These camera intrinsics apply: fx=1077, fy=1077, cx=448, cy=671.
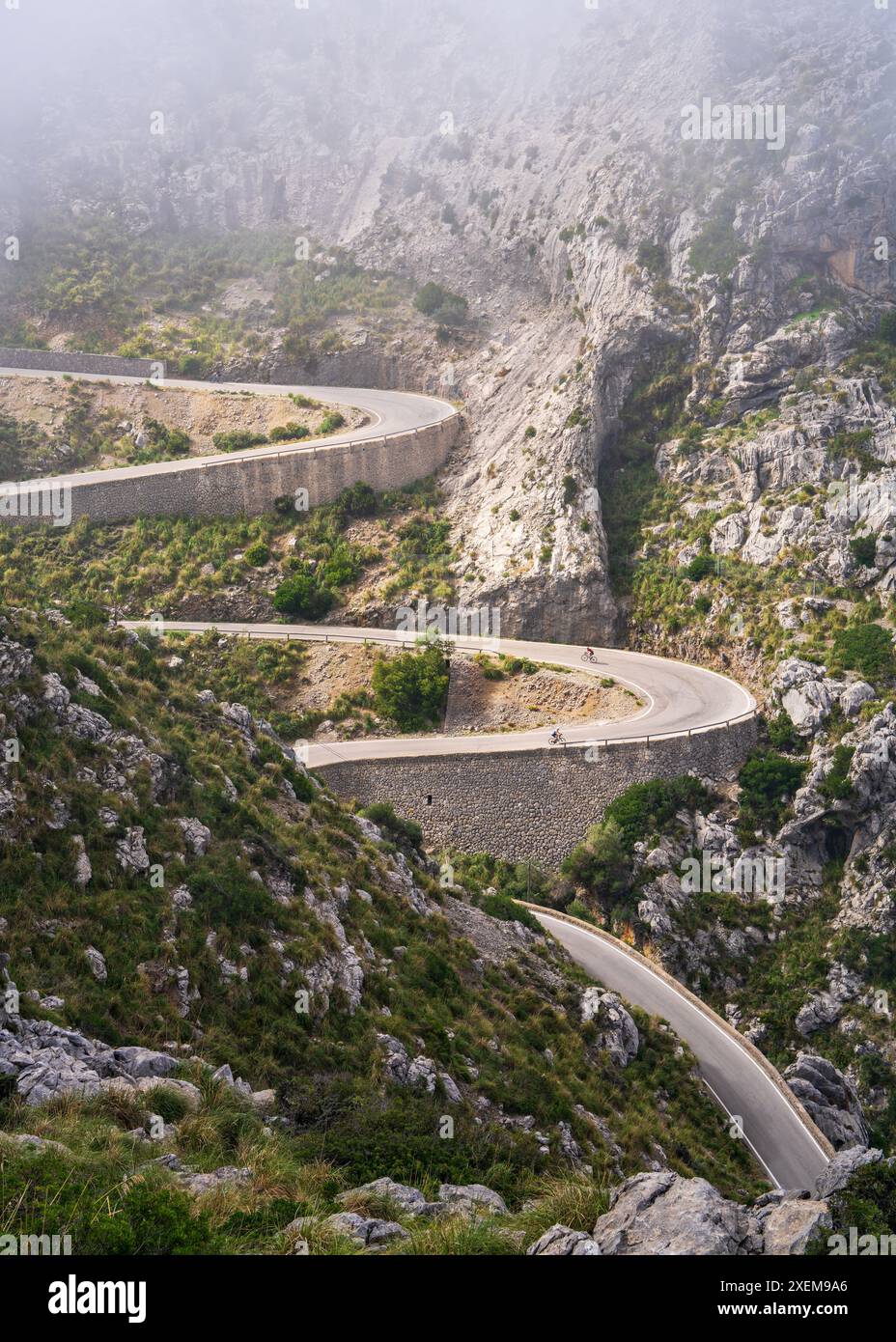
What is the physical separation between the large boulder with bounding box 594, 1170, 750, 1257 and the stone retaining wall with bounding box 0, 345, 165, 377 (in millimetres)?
61239

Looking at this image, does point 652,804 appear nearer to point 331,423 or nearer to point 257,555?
point 257,555

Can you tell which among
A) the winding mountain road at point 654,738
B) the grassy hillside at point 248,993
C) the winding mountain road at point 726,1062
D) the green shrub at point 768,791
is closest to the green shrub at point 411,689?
the winding mountain road at point 654,738

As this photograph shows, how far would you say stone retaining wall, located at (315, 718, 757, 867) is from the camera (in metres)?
40.3

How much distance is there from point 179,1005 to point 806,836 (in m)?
28.0

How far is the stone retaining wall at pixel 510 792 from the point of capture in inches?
1586

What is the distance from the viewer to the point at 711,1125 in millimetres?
26234

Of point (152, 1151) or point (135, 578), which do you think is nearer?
point (152, 1151)

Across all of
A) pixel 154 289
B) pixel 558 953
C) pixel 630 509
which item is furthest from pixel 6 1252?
pixel 154 289

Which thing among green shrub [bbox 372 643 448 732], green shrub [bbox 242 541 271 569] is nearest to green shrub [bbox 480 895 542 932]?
green shrub [bbox 372 643 448 732]

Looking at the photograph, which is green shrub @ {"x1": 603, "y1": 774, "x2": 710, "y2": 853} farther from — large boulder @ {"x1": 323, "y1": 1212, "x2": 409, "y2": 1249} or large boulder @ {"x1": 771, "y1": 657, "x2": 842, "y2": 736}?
large boulder @ {"x1": 323, "y1": 1212, "x2": 409, "y2": 1249}

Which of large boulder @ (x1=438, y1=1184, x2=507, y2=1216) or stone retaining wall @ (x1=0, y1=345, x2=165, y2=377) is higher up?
stone retaining wall @ (x1=0, y1=345, x2=165, y2=377)

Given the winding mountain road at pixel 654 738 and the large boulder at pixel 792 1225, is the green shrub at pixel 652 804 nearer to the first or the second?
the winding mountain road at pixel 654 738

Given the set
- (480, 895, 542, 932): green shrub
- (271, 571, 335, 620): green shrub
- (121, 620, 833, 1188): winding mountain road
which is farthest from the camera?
(271, 571, 335, 620): green shrub

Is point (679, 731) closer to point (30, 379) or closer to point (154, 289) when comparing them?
point (30, 379)
